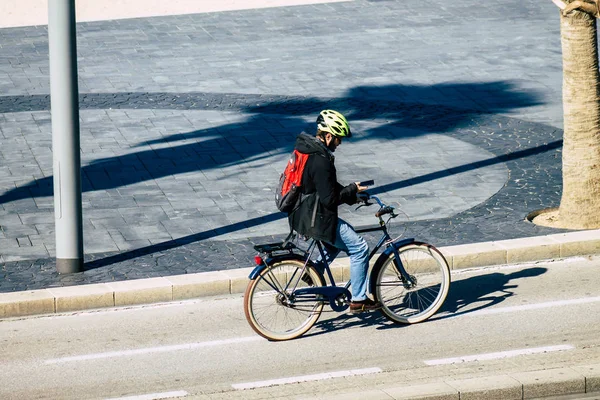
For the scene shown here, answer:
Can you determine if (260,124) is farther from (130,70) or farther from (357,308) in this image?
(357,308)

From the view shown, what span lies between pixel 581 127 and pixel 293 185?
4.40m

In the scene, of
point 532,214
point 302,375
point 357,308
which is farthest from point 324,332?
point 532,214

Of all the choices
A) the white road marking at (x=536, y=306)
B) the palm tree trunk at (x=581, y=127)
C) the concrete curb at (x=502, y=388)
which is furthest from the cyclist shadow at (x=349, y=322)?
the palm tree trunk at (x=581, y=127)

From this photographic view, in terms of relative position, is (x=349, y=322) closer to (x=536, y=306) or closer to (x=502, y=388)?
(x=536, y=306)

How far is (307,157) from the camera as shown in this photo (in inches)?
337

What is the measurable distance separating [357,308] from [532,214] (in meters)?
3.77

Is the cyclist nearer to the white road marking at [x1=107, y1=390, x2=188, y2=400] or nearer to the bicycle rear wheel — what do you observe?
the bicycle rear wheel

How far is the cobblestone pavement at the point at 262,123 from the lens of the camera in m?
11.6

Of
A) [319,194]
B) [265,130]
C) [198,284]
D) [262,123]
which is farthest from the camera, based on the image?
[262,123]

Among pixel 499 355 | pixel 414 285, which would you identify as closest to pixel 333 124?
pixel 414 285

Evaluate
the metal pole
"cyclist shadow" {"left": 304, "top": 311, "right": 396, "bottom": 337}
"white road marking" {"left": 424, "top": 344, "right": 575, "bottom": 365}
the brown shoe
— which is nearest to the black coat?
the brown shoe

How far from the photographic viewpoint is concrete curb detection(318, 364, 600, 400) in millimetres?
7410

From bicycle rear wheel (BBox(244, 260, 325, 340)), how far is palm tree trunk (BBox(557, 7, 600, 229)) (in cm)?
384

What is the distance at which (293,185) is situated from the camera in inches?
336
